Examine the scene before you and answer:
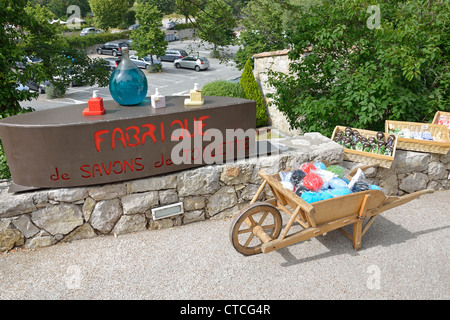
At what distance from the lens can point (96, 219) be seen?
4188 millimetres

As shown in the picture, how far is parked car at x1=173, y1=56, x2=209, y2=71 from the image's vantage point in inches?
936

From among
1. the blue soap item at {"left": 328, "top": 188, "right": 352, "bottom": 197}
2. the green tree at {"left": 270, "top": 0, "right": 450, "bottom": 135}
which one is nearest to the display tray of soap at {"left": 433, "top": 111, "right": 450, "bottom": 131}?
the green tree at {"left": 270, "top": 0, "right": 450, "bottom": 135}

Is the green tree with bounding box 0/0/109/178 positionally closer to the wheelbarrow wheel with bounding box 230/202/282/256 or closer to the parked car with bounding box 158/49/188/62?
the wheelbarrow wheel with bounding box 230/202/282/256

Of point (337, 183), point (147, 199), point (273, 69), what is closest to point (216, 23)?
point (273, 69)

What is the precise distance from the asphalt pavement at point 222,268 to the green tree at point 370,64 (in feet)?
7.81

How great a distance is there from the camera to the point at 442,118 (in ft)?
19.4

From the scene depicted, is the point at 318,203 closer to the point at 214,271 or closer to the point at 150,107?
the point at 214,271

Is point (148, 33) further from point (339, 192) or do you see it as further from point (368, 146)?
point (339, 192)

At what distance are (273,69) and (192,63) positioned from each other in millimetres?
13844

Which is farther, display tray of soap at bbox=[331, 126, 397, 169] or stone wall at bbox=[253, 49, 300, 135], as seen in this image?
stone wall at bbox=[253, 49, 300, 135]

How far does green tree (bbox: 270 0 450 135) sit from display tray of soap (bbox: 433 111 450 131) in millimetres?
255

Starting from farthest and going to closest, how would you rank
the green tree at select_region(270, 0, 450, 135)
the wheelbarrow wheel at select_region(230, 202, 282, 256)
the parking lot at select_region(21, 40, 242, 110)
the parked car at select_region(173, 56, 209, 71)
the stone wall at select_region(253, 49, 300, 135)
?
the parked car at select_region(173, 56, 209, 71) < the parking lot at select_region(21, 40, 242, 110) < the stone wall at select_region(253, 49, 300, 135) < the green tree at select_region(270, 0, 450, 135) < the wheelbarrow wheel at select_region(230, 202, 282, 256)

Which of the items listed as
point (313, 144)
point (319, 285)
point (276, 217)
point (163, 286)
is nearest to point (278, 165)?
→ point (313, 144)

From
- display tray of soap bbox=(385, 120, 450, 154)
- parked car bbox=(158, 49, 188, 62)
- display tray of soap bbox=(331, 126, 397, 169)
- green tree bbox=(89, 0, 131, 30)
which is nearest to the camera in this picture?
display tray of soap bbox=(331, 126, 397, 169)
